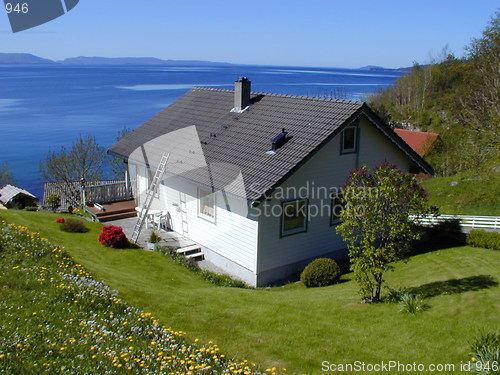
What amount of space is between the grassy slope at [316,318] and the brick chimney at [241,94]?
30.9ft

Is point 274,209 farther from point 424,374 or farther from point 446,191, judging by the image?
point 446,191

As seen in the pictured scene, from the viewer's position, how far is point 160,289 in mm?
14430

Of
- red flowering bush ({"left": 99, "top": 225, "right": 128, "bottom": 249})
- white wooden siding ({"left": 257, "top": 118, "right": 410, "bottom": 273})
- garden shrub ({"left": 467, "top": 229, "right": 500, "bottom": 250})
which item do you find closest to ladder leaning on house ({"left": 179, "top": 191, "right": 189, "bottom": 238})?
red flowering bush ({"left": 99, "top": 225, "right": 128, "bottom": 249})

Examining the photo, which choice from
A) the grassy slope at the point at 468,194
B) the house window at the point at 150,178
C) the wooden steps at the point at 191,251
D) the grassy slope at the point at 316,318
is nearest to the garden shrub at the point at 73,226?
the house window at the point at 150,178

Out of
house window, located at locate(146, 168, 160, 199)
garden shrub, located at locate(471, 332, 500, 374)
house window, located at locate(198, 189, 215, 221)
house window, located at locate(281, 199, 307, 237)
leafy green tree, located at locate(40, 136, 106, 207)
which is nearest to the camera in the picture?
garden shrub, located at locate(471, 332, 500, 374)

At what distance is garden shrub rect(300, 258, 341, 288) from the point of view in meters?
16.8

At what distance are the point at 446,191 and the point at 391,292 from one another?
Result: 2394 centimetres

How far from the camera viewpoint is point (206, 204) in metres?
19.8

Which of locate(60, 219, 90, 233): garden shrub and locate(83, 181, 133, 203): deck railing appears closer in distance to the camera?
locate(60, 219, 90, 233): garden shrub

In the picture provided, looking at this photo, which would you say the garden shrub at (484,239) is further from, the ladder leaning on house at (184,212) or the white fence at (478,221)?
the ladder leaning on house at (184,212)

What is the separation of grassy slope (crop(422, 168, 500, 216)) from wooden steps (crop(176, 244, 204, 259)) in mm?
17279

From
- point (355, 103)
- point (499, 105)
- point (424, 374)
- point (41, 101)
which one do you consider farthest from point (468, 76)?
point (41, 101)

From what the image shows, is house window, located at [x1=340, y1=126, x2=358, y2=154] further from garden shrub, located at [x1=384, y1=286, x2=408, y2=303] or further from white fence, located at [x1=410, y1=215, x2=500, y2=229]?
garden shrub, located at [x1=384, y1=286, x2=408, y2=303]

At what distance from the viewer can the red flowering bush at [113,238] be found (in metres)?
19.7
